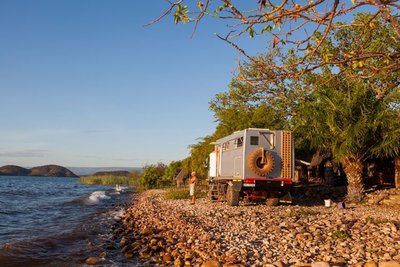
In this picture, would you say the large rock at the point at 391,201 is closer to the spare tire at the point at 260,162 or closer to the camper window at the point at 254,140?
the spare tire at the point at 260,162

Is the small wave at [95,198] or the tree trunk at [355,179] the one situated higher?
the tree trunk at [355,179]

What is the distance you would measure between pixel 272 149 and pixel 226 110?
36.0 ft

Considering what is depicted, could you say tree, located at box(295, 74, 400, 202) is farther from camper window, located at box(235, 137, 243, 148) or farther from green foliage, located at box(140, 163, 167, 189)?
green foliage, located at box(140, 163, 167, 189)

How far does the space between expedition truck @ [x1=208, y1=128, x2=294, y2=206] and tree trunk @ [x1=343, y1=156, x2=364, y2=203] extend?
3.63 m

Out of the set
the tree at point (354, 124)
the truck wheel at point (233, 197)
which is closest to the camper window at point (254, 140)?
the truck wheel at point (233, 197)

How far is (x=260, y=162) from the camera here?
17.2m

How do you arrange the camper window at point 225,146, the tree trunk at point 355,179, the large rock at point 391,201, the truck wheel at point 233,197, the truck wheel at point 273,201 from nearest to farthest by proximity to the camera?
the truck wheel at point 233,197 → the truck wheel at point 273,201 → the large rock at point 391,201 → the tree trunk at point 355,179 → the camper window at point 225,146

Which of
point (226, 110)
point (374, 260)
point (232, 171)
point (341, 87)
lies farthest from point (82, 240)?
point (226, 110)

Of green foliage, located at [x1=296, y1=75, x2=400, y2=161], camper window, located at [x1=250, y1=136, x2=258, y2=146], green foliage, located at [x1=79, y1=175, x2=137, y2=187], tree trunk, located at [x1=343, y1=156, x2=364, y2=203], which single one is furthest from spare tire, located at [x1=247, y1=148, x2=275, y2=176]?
green foliage, located at [x1=79, y1=175, x2=137, y2=187]

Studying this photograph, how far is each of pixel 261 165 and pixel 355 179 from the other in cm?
543

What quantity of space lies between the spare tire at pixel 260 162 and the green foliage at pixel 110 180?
4111 cm

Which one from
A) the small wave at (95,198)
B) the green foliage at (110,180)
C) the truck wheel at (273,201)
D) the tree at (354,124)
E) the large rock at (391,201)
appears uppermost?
the tree at (354,124)

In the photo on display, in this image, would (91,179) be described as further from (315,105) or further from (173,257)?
(173,257)

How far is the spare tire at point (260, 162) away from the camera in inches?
670
